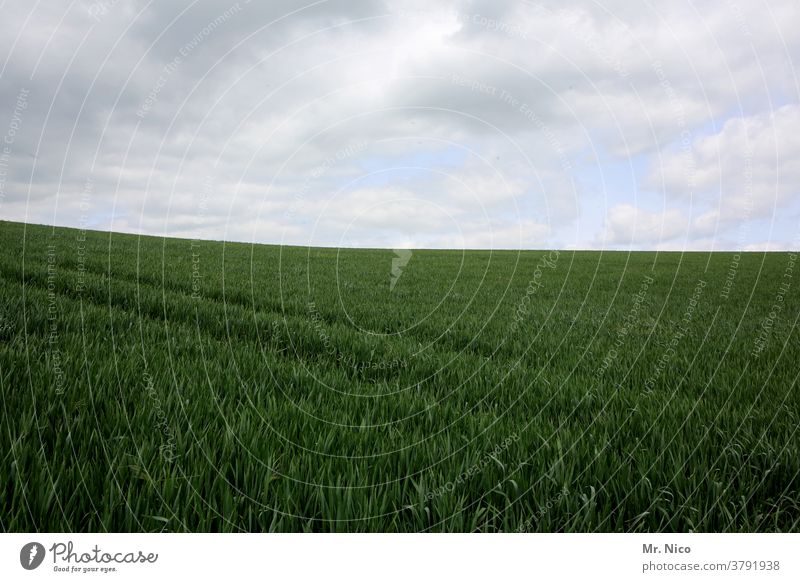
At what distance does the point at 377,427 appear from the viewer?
371 centimetres

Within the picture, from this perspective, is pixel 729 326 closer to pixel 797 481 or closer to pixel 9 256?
pixel 797 481

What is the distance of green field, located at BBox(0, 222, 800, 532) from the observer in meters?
2.53

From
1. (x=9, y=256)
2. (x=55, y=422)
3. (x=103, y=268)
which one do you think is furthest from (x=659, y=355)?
(x=9, y=256)

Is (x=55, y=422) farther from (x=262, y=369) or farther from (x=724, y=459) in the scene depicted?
(x=724, y=459)

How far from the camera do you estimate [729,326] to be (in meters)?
9.70

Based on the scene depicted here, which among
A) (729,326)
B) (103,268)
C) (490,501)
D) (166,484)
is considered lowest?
(490,501)

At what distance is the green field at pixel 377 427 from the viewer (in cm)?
253

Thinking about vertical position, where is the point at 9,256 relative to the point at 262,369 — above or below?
above

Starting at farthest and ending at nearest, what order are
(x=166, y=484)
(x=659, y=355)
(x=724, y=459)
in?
(x=659, y=355) → (x=724, y=459) → (x=166, y=484)

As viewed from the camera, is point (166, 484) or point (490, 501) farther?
point (490, 501)

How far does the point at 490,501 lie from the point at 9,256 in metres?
18.7

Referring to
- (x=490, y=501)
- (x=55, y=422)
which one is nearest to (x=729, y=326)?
(x=490, y=501)

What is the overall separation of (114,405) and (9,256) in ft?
51.6
